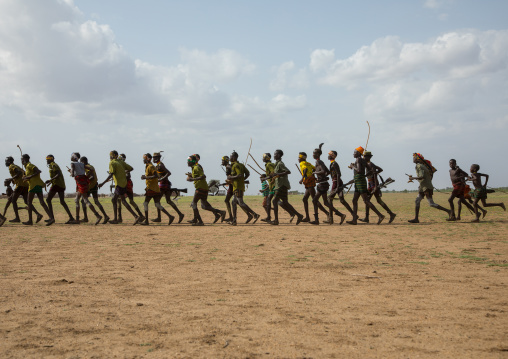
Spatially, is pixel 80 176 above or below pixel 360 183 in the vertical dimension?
above

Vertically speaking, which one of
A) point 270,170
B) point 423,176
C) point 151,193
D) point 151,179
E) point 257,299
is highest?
point 270,170

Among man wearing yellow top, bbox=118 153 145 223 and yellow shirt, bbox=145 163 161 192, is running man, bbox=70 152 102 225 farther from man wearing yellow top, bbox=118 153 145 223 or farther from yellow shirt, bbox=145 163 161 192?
yellow shirt, bbox=145 163 161 192

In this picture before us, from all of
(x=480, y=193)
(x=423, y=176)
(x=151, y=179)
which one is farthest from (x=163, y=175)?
(x=480, y=193)

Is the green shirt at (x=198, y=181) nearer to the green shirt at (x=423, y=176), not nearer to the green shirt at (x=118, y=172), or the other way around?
the green shirt at (x=118, y=172)

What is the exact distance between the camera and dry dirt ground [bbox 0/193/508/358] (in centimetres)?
434

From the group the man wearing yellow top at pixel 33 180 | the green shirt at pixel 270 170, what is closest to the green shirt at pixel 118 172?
the man wearing yellow top at pixel 33 180

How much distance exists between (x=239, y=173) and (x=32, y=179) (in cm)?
617

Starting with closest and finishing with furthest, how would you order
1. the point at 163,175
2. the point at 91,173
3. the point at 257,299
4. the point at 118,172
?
the point at 257,299, the point at 118,172, the point at 163,175, the point at 91,173

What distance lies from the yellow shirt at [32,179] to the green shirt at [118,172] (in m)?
2.30

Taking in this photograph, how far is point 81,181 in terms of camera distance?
1562 centimetres

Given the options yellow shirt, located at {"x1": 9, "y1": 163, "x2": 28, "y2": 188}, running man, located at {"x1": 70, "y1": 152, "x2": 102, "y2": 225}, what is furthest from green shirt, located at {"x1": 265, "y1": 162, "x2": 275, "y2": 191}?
yellow shirt, located at {"x1": 9, "y1": 163, "x2": 28, "y2": 188}

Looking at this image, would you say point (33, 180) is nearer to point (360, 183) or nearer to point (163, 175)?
point (163, 175)

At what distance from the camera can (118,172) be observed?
15352mm

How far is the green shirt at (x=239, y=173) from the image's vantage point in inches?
595
